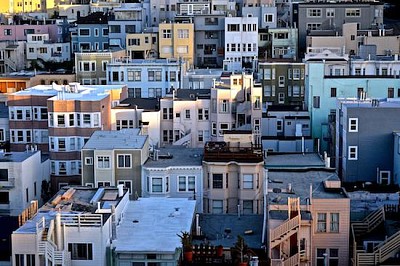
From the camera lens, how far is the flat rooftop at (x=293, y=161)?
49.5 metres

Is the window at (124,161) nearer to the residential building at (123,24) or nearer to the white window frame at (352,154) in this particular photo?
the white window frame at (352,154)

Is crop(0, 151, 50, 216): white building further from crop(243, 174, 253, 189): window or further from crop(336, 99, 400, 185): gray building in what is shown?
crop(336, 99, 400, 185): gray building

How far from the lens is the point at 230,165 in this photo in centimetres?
5019

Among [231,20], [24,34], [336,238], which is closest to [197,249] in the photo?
[336,238]

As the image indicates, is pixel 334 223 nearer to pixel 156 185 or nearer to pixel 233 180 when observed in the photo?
pixel 233 180

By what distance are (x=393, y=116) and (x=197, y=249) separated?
20.8 metres

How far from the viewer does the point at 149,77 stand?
81250mm

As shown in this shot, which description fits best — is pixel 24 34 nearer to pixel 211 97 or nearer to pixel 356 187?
pixel 211 97

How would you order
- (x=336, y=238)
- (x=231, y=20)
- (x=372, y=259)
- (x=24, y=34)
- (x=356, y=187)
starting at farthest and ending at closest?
(x=24, y=34), (x=231, y=20), (x=356, y=187), (x=336, y=238), (x=372, y=259)

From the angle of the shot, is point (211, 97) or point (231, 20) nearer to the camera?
point (211, 97)

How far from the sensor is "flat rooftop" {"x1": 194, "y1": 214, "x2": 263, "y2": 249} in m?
40.2

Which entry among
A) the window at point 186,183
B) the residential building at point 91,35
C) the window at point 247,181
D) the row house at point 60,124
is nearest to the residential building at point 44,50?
the residential building at point 91,35

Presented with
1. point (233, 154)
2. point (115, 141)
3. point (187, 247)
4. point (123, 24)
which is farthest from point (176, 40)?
point (187, 247)

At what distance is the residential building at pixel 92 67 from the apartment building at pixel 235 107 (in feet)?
74.8
